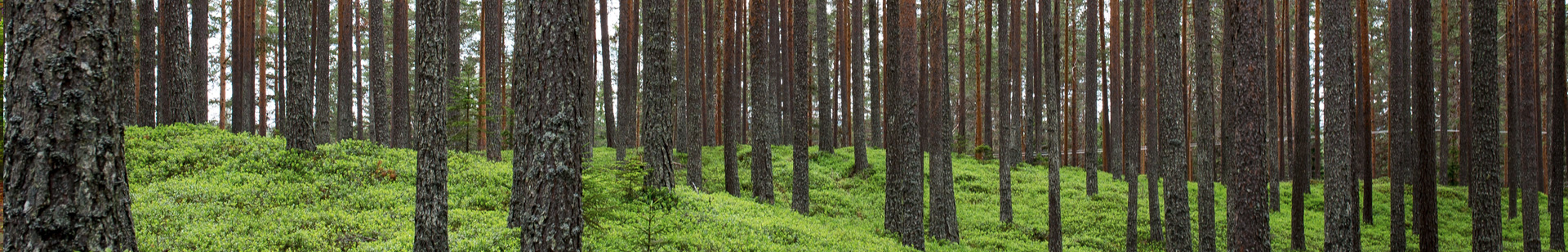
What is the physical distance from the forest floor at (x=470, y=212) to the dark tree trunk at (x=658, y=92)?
0.60m

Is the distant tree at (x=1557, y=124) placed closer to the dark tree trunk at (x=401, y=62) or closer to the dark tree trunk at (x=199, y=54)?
the dark tree trunk at (x=401, y=62)

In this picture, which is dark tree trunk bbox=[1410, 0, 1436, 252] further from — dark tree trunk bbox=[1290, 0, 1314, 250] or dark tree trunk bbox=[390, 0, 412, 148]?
dark tree trunk bbox=[390, 0, 412, 148]

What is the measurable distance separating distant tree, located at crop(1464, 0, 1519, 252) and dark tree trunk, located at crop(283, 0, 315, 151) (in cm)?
1596

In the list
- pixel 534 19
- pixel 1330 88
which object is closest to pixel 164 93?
pixel 534 19

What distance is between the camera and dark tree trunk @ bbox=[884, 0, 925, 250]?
1088 centimetres

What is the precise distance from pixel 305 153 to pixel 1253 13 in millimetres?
12544

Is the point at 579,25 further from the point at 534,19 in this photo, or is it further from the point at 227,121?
the point at 227,121

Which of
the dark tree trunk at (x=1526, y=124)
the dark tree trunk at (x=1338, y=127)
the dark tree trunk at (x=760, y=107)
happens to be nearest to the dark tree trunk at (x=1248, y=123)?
the dark tree trunk at (x=1338, y=127)

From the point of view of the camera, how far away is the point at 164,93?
15.3 metres

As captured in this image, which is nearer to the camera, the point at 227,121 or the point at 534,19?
the point at 534,19

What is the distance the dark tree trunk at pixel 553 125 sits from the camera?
645cm

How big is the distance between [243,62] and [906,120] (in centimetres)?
1634

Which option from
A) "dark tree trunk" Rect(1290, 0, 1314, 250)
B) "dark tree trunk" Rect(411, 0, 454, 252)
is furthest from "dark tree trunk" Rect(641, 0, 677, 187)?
"dark tree trunk" Rect(1290, 0, 1314, 250)

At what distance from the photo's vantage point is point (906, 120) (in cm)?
1088
